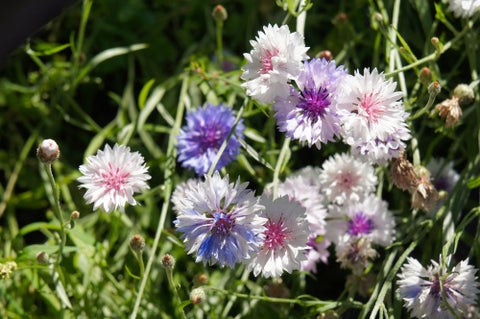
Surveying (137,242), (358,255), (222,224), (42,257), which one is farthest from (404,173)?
(42,257)

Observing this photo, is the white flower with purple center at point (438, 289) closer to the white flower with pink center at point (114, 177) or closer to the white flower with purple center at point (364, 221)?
the white flower with purple center at point (364, 221)

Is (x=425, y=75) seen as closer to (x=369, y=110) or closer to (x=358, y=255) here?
(x=369, y=110)

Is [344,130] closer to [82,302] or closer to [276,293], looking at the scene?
[276,293]

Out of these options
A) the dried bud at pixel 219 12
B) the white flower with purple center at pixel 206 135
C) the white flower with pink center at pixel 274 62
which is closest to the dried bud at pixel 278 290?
the white flower with purple center at pixel 206 135

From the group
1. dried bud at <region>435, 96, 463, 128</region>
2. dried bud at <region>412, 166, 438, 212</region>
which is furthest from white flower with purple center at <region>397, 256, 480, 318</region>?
dried bud at <region>435, 96, 463, 128</region>

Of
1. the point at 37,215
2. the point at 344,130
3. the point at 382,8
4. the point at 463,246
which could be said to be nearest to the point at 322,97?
the point at 344,130

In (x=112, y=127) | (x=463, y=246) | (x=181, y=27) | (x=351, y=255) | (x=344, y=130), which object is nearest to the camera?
(x=344, y=130)

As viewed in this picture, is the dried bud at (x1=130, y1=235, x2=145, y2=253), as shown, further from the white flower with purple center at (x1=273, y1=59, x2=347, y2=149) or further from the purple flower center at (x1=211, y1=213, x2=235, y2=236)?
the white flower with purple center at (x1=273, y1=59, x2=347, y2=149)
